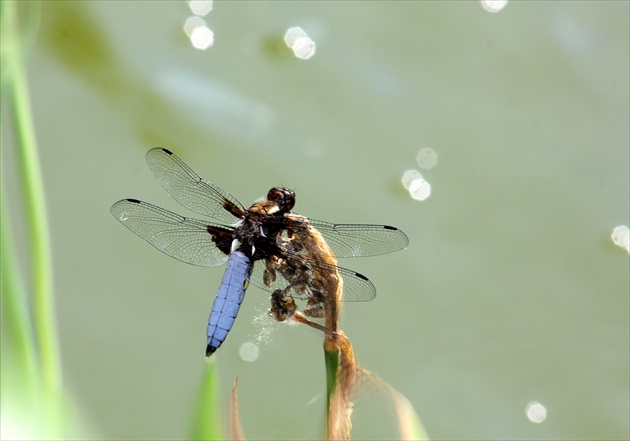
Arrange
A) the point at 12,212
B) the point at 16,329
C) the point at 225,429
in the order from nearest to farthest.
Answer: the point at 16,329 → the point at 225,429 → the point at 12,212

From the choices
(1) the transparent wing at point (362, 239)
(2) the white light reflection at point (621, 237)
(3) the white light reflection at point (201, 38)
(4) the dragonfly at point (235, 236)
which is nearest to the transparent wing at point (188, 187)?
(4) the dragonfly at point (235, 236)

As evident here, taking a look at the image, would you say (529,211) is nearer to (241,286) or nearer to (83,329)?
(241,286)

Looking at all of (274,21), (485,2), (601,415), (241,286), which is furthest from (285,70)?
(601,415)

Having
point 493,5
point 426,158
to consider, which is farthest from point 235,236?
point 493,5

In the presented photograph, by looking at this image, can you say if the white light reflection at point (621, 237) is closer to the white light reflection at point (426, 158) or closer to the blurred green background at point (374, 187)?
the blurred green background at point (374, 187)

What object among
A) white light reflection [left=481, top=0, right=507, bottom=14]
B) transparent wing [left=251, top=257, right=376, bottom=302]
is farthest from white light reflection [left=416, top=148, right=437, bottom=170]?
transparent wing [left=251, top=257, right=376, bottom=302]

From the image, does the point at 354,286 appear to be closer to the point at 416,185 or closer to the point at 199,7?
the point at 416,185

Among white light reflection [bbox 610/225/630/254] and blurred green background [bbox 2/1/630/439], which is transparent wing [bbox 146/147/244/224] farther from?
white light reflection [bbox 610/225/630/254]
